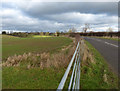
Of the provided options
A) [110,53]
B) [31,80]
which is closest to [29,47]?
[110,53]

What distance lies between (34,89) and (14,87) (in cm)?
90

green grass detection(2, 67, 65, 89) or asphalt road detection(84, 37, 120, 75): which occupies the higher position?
asphalt road detection(84, 37, 120, 75)

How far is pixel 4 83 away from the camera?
14.8ft

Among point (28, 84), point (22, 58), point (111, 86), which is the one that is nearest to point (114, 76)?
point (111, 86)

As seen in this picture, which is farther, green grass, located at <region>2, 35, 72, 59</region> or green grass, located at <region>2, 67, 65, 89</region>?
green grass, located at <region>2, 35, 72, 59</region>

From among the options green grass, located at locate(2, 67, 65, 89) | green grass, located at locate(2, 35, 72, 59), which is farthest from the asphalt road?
green grass, located at locate(2, 35, 72, 59)

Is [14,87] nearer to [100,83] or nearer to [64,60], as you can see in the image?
[64,60]

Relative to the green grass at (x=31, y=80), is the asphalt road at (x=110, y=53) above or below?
above

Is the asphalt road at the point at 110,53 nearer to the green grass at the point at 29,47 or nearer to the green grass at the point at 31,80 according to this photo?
the green grass at the point at 31,80

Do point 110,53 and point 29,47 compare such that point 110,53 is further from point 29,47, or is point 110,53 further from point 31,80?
point 29,47

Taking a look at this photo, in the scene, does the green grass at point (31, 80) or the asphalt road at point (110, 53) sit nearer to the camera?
the green grass at point (31, 80)

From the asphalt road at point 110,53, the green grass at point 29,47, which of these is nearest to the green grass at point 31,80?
the asphalt road at point 110,53

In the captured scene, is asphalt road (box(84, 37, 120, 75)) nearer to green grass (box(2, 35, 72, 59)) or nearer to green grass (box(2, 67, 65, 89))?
green grass (box(2, 67, 65, 89))

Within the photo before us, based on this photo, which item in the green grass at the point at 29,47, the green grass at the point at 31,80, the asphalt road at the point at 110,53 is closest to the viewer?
the green grass at the point at 31,80
